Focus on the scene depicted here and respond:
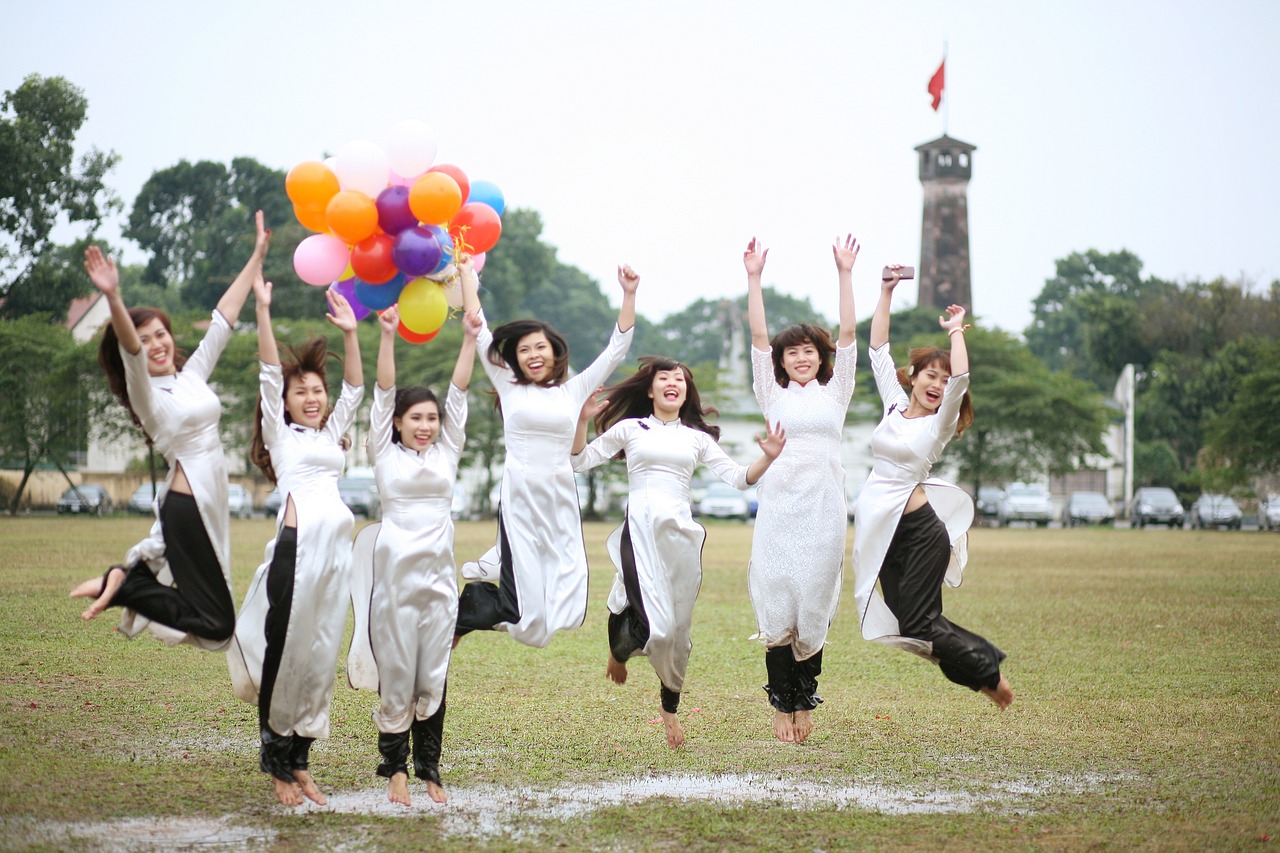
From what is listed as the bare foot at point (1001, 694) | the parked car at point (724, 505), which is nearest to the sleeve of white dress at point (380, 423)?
the bare foot at point (1001, 694)

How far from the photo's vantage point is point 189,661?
11922 mm

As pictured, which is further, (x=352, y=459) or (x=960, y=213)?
(x=960, y=213)

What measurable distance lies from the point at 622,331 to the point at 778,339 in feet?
3.34

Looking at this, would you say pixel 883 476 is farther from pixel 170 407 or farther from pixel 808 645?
pixel 170 407

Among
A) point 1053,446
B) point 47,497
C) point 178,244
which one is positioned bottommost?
point 47,497

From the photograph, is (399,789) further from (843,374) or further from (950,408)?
(950,408)

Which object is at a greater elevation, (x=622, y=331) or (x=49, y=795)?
(x=622, y=331)

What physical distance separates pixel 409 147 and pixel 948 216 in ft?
215

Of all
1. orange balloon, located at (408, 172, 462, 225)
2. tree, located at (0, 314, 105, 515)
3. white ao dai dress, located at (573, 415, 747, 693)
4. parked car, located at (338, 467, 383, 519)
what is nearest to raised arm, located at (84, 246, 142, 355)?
orange balloon, located at (408, 172, 462, 225)

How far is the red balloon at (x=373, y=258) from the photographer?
26.4 ft

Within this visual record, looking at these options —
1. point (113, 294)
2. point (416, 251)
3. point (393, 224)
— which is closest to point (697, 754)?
point (416, 251)

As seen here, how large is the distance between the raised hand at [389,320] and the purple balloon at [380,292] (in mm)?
240

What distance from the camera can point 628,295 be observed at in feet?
26.9

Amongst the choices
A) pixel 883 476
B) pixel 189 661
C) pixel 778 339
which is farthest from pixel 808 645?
pixel 189 661
